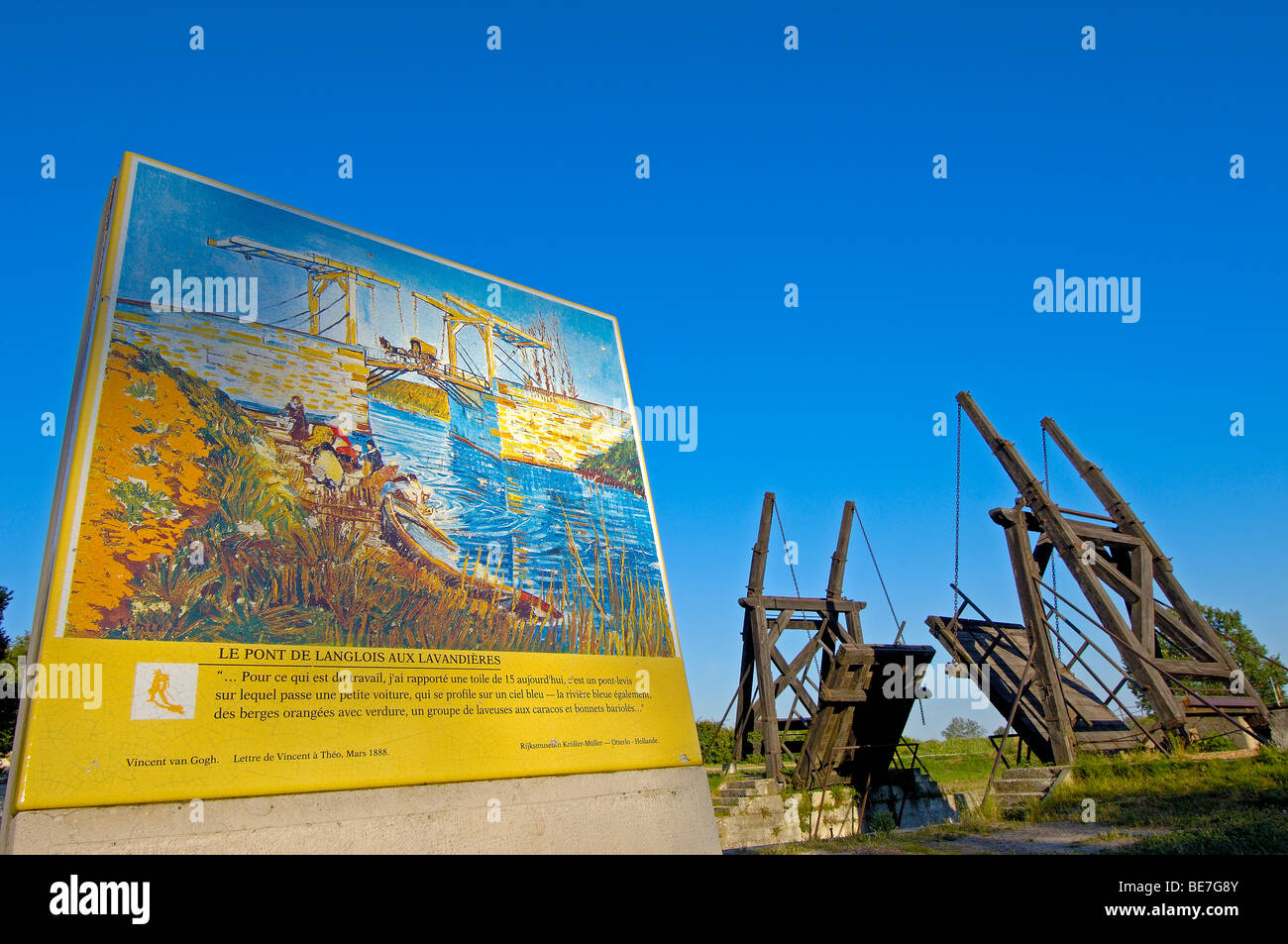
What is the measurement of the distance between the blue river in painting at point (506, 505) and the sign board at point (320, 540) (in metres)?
0.02

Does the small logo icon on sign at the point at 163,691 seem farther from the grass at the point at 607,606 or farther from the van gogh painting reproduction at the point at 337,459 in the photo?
the grass at the point at 607,606

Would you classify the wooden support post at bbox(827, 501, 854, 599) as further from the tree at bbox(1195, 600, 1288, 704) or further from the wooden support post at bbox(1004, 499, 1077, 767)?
the tree at bbox(1195, 600, 1288, 704)

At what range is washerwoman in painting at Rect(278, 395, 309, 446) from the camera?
7.00m

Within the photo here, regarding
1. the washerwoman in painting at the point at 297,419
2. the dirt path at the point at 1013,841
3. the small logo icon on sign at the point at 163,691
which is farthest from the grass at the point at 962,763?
the small logo icon on sign at the point at 163,691

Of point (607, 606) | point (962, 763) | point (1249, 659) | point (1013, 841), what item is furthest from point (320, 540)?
A: point (1249, 659)

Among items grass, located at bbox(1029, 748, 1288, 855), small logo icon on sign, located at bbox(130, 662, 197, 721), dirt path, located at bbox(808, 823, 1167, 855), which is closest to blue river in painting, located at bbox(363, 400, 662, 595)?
small logo icon on sign, located at bbox(130, 662, 197, 721)

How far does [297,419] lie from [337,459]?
0.45 metres

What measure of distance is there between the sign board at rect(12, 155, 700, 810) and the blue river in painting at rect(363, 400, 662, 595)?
0.02 metres

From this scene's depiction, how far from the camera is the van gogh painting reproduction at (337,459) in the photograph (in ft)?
20.0

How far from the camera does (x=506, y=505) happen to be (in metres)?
8.22

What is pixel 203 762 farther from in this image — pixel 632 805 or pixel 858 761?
pixel 858 761

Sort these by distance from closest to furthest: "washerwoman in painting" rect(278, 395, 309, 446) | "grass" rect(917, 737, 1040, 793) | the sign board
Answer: the sign board < "washerwoman in painting" rect(278, 395, 309, 446) < "grass" rect(917, 737, 1040, 793)

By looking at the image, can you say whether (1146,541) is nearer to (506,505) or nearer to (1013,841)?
(1013,841)
